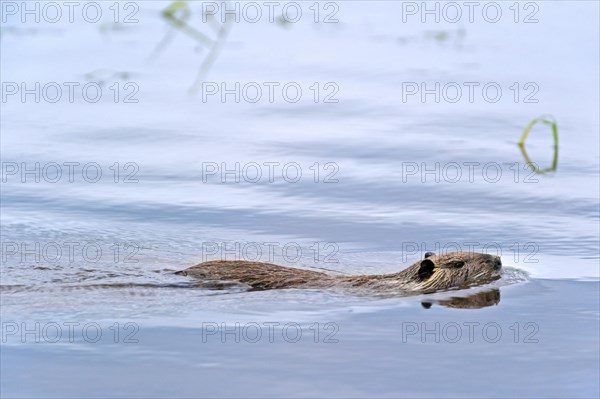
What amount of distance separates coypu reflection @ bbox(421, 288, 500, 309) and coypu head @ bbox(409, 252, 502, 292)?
183 millimetres

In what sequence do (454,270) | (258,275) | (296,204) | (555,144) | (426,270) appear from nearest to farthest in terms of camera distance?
1. (258,275)
2. (426,270)
3. (454,270)
4. (296,204)
5. (555,144)

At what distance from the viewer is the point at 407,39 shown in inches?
651

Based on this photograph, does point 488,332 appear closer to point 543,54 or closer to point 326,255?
point 326,255

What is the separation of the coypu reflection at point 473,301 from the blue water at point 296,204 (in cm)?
6

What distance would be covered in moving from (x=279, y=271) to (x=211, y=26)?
8.90 meters

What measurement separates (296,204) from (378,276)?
5.58ft

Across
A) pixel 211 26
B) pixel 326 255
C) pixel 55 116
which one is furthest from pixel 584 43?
pixel 326 255

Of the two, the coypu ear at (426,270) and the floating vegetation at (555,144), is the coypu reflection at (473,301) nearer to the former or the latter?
the coypu ear at (426,270)

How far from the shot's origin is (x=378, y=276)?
8.72 meters

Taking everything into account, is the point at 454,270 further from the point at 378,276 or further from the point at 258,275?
the point at 258,275

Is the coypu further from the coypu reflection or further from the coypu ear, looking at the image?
the coypu reflection

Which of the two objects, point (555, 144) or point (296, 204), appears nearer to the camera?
point (296, 204)

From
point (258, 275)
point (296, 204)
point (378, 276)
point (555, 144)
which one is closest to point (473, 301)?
point (378, 276)

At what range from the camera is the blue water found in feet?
22.7
